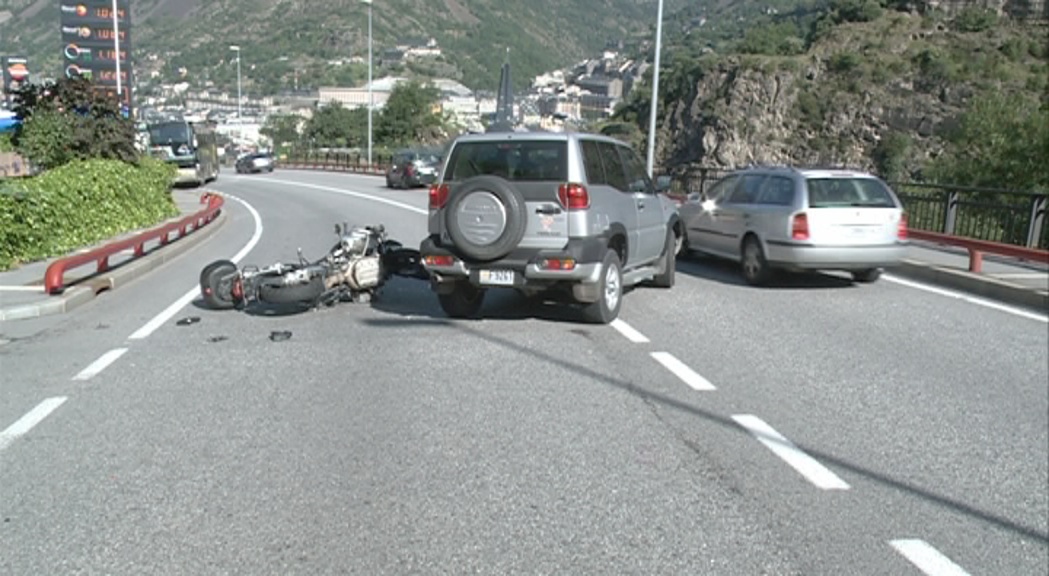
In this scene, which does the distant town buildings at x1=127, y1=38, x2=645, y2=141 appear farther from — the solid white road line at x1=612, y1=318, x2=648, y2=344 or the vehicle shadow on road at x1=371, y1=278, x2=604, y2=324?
the solid white road line at x1=612, y1=318, x2=648, y2=344

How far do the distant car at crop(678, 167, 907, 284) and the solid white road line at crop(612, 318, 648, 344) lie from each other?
134 inches

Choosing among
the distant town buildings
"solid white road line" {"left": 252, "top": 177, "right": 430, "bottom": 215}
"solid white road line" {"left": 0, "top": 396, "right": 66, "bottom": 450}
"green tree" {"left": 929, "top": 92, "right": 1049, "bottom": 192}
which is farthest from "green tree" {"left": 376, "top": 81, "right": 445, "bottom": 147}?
"solid white road line" {"left": 0, "top": 396, "right": 66, "bottom": 450}

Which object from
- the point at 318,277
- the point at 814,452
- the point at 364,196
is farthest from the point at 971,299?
the point at 364,196

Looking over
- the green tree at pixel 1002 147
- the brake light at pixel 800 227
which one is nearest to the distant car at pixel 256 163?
the green tree at pixel 1002 147

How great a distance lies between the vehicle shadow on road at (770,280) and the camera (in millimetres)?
12805

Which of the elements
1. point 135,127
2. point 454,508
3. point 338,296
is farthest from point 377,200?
point 454,508

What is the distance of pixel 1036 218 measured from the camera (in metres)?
15.9

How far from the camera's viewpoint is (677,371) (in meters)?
7.69

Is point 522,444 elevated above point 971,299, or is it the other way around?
point 971,299

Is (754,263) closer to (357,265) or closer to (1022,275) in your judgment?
(1022,275)

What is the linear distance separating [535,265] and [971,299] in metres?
6.50

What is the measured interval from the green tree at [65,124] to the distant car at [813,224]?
13.7 meters

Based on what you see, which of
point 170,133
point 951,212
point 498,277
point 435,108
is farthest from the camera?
point 435,108

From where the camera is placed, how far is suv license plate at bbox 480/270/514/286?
29.7ft
